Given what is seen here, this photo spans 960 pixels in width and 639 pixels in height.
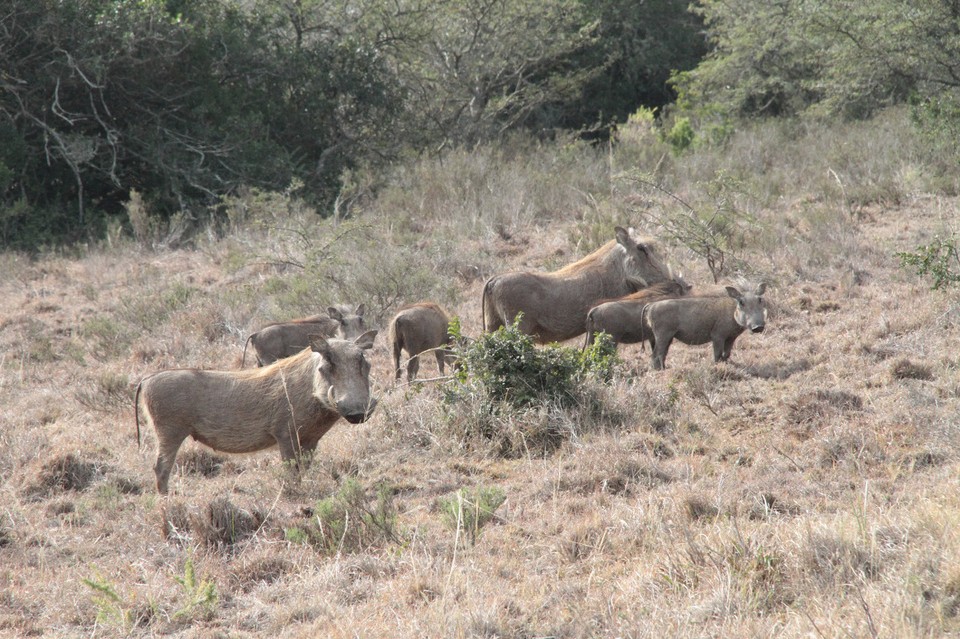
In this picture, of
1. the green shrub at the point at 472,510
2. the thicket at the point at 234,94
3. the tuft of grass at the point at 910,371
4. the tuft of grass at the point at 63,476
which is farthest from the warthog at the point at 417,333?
the thicket at the point at 234,94

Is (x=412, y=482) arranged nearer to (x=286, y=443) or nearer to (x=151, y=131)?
(x=286, y=443)

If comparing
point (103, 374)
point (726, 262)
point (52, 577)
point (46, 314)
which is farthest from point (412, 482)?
point (46, 314)

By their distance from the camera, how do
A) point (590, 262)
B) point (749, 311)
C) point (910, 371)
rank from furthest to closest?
point (590, 262) → point (749, 311) → point (910, 371)

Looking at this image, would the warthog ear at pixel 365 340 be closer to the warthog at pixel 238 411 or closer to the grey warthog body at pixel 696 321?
the warthog at pixel 238 411

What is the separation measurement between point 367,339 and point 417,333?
211cm

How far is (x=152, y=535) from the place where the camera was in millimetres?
4984

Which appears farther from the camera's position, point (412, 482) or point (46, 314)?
point (46, 314)

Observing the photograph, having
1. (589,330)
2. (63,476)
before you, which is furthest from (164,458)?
(589,330)

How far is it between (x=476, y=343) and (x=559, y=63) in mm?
13934

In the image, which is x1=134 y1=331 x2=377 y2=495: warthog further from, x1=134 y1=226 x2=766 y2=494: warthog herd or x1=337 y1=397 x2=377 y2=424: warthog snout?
x1=337 y1=397 x2=377 y2=424: warthog snout

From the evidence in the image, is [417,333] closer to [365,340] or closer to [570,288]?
[570,288]

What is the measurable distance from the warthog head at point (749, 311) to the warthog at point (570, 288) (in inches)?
36.9

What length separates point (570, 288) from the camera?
8.06 meters

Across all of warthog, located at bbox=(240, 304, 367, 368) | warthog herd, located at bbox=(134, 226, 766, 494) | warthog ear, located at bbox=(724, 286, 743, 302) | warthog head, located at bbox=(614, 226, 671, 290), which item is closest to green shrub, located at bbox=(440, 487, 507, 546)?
warthog herd, located at bbox=(134, 226, 766, 494)
